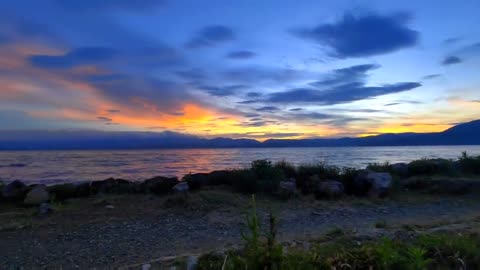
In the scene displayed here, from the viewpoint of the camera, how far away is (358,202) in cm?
1248

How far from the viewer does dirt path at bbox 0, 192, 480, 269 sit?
7074 millimetres

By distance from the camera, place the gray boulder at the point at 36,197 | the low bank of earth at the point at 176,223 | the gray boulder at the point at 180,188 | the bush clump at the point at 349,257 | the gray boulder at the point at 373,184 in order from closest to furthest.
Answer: the bush clump at the point at 349,257, the low bank of earth at the point at 176,223, the gray boulder at the point at 36,197, the gray boulder at the point at 180,188, the gray boulder at the point at 373,184

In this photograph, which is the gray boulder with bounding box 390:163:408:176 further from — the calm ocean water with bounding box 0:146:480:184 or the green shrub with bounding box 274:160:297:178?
the green shrub with bounding box 274:160:297:178

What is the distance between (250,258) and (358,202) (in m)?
10.3

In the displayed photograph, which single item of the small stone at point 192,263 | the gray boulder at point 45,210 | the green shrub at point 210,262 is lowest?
the gray boulder at point 45,210

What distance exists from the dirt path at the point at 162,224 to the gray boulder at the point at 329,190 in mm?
862

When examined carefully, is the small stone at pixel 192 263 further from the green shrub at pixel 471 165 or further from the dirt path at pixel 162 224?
the green shrub at pixel 471 165

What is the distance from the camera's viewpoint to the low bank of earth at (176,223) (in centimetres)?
699

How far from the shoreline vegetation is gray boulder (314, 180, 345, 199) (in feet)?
0.13

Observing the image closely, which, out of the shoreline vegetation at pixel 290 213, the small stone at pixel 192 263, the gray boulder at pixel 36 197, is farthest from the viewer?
the gray boulder at pixel 36 197

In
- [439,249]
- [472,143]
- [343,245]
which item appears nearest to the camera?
[439,249]

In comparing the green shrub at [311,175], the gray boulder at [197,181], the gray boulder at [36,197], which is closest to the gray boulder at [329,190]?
the green shrub at [311,175]

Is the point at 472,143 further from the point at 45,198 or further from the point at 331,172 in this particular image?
the point at 45,198

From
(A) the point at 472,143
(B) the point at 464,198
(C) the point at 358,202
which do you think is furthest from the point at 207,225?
(A) the point at 472,143
